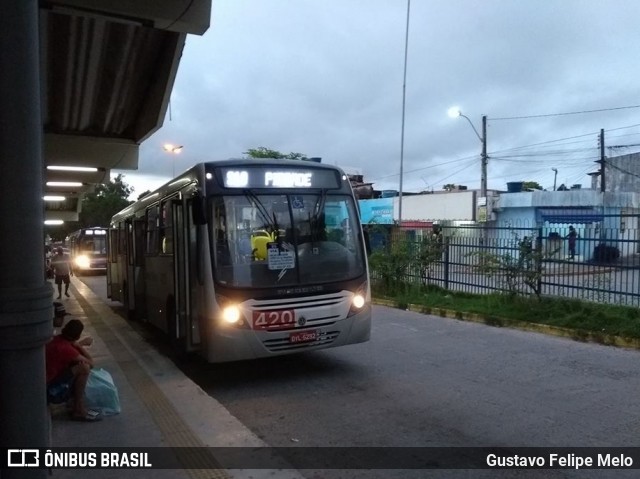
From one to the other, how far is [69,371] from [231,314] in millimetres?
1860

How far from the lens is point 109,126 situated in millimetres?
12195

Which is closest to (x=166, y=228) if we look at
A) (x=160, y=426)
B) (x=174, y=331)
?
(x=174, y=331)

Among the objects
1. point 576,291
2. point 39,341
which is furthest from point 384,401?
point 576,291

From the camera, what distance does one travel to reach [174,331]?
764 cm

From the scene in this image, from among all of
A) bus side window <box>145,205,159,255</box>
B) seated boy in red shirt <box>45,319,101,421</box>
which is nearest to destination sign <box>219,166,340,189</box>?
seated boy in red shirt <box>45,319,101,421</box>

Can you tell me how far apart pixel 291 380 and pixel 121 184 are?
55.1 m

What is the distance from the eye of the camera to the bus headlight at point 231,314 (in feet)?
20.6

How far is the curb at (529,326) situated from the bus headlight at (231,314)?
19.3 ft

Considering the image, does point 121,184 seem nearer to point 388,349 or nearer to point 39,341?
point 388,349

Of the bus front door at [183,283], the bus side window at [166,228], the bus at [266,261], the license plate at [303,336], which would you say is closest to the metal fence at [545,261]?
the bus at [266,261]

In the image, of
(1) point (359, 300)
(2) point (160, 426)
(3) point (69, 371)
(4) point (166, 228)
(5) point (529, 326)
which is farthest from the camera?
(5) point (529, 326)

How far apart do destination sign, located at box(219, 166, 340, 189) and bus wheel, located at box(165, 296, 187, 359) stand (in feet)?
6.90

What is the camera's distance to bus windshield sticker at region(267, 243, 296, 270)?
21.5ft

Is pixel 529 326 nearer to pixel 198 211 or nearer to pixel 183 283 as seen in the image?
pixel 183 283
